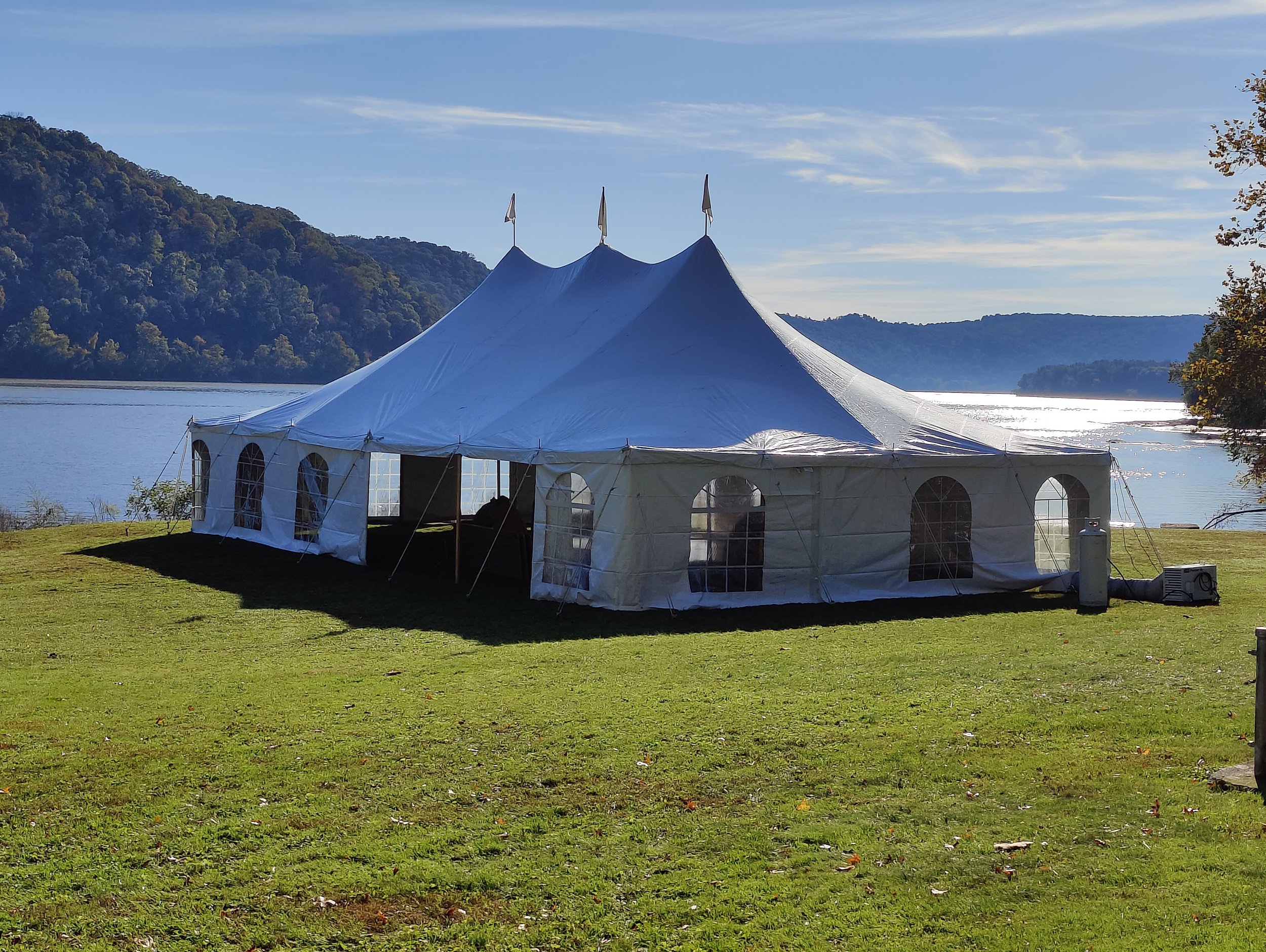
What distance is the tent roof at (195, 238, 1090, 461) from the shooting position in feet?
47.3

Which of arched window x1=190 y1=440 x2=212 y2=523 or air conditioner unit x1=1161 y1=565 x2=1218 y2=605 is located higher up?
arched window x1=190 y1=440 x2=212 y2=523

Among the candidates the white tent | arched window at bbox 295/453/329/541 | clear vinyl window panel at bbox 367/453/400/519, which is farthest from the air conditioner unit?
clear vinyl window panel at bbox 367/453/400/519

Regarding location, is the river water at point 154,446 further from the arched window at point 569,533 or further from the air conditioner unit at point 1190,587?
the arched window at point 569,533

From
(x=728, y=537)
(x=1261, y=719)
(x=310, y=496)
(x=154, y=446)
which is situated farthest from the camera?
(x=154, y=446)

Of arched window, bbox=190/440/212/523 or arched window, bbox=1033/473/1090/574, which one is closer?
arched window, bbox=1033/473/1090/574

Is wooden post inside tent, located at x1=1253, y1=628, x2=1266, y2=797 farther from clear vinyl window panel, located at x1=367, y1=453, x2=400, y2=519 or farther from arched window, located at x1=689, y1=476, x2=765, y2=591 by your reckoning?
clear vinyl window panel, located at x1=367, y1=453, x2=400, y2=519

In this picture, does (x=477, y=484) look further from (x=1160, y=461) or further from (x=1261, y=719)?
(x=1160, y=461)

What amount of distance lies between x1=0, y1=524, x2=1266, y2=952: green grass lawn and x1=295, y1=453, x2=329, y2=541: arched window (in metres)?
6.18

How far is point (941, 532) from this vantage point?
14.9 m

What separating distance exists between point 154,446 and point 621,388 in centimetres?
5822

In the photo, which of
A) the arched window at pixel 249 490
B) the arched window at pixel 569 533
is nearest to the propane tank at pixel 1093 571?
the arched window at pixel 569 533

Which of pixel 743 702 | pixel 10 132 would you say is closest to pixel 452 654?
pixel 743 702

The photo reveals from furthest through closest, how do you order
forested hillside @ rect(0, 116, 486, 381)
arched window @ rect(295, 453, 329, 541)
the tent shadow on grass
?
forested hillside @ rect(0, 116, 486, 381) → arched window @ rect(295, 453, 329, 541) → the tent shadow on grass

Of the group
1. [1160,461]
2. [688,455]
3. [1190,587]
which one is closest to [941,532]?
[1190,587]
